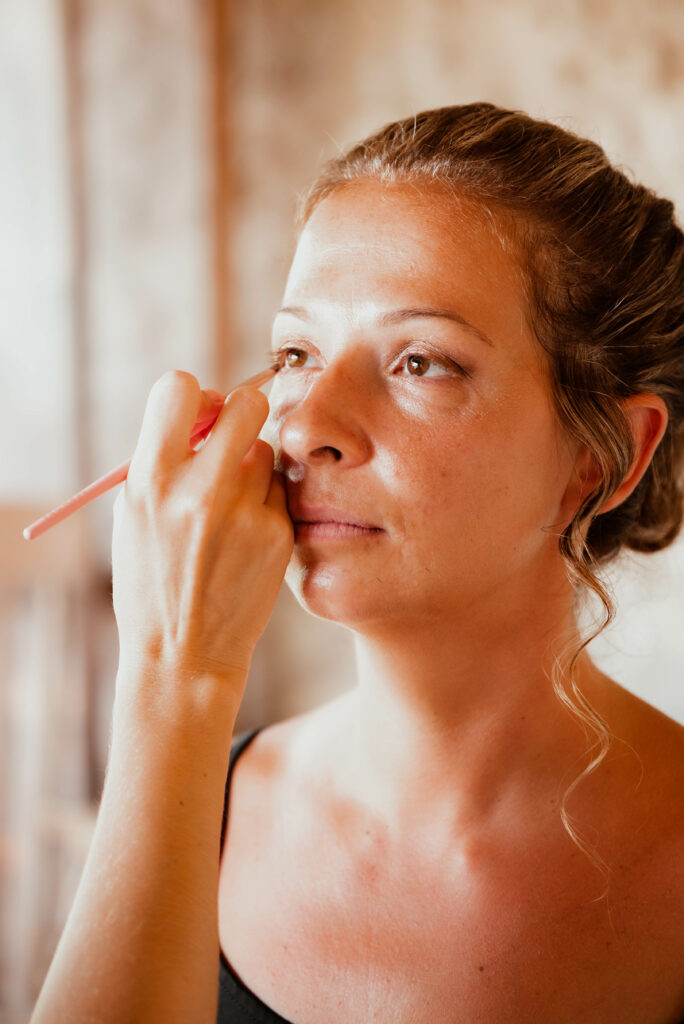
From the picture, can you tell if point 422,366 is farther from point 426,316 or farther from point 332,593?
point 332,593

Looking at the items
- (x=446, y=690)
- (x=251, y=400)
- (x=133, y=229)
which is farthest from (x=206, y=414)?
(x=133, y=229)

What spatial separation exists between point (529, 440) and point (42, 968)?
6.64ft

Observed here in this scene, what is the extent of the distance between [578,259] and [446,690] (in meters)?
0.49

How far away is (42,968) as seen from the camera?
2.24m

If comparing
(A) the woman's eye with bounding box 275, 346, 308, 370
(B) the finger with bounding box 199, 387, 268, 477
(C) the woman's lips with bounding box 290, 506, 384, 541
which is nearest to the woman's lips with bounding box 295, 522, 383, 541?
(C) the woman's lips with bounding box 290, 506, 384, 541

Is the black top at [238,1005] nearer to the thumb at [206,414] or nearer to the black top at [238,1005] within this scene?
the black top at [238,1005]

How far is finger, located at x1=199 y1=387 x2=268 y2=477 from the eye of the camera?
82 centimetres

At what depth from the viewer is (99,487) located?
88 centimetres

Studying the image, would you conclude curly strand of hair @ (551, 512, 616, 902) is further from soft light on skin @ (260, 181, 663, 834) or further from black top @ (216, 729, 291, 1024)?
black top @ (216, 729, 291, 1024)

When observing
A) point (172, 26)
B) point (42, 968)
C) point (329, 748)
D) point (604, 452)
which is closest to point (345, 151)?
point (604, 452)

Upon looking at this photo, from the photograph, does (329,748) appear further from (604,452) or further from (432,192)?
(432,192)

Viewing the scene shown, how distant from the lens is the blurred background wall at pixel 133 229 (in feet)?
7.02

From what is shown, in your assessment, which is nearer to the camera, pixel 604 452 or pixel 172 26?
pixel 604 452

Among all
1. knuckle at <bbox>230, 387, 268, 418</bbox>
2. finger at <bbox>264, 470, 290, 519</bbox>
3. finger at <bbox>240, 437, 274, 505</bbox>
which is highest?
knuckle at <bbox>230, 387, 268, 418</bbox>
